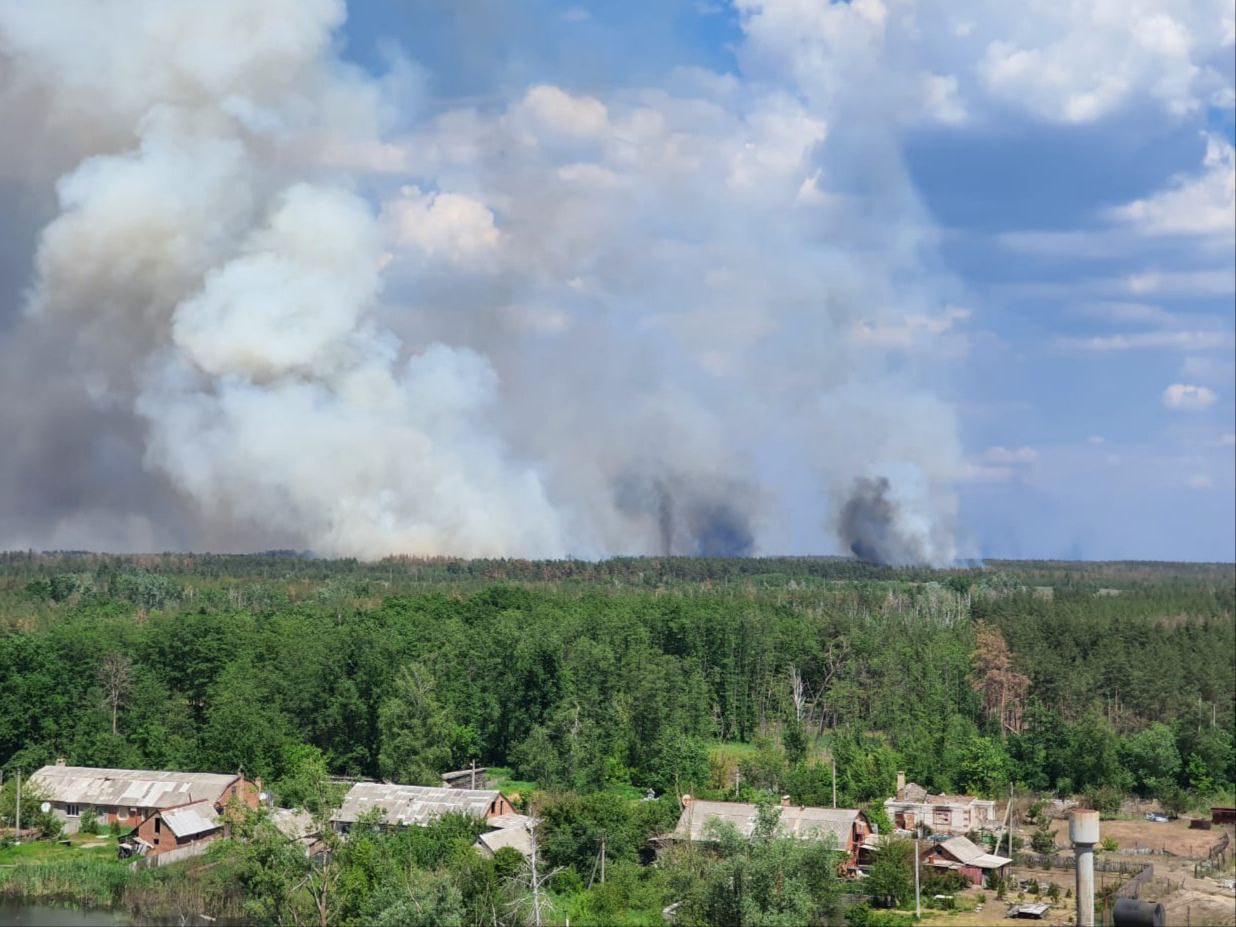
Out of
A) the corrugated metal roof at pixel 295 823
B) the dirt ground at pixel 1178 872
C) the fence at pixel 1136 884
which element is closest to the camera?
the dirt ground at pixel 1178 872

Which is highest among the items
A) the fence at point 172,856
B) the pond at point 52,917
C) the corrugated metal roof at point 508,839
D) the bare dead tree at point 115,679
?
the bare dead tree at point 115,679

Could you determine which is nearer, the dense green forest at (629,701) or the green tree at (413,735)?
the green tree at (413,735)

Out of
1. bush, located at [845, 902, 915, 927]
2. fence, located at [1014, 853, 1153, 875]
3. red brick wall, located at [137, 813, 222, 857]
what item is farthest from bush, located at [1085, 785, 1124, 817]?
red brick wall, located at [137, 813, 222, 857]

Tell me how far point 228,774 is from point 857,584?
106532mm

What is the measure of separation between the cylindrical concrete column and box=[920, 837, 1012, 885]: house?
21.8m

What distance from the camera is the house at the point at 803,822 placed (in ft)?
169

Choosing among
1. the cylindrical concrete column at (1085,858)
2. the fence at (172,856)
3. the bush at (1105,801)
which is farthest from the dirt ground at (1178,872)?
the fence at (172,856)

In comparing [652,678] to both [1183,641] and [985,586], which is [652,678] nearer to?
[1183,641]

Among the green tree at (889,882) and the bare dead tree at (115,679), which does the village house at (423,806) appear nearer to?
the green tree at (889,882)

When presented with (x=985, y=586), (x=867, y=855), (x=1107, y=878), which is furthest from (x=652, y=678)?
Answer: (x=985, y=586)

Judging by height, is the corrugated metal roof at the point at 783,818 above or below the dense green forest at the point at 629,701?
below

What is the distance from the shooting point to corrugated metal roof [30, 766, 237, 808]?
58094 mm

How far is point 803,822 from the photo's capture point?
5312 centimetres

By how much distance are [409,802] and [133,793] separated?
42.0 ft
